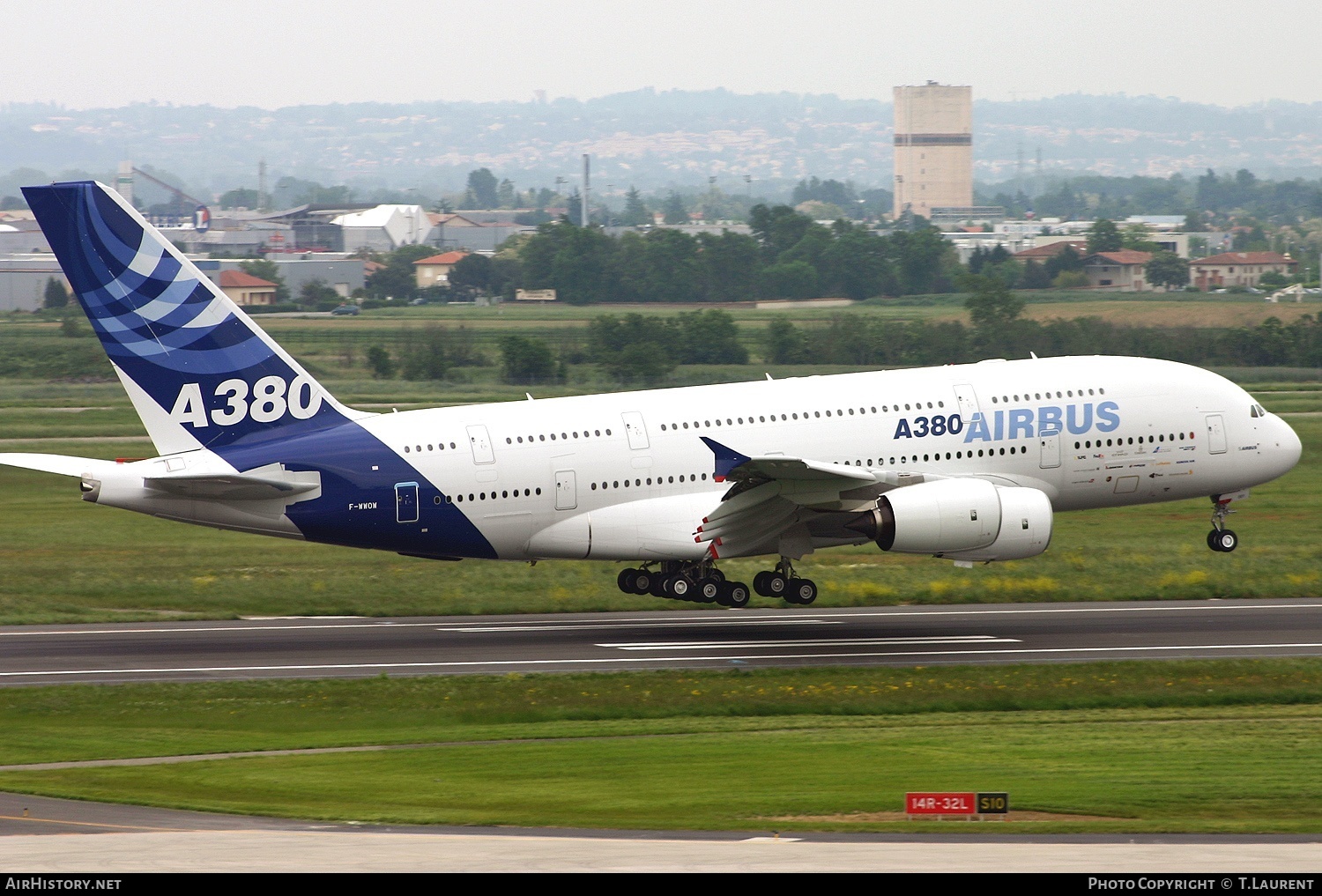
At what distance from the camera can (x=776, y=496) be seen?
129 feet

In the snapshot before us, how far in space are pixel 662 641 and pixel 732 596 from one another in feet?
11.6

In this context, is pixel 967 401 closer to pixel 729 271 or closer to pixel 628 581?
pixel 628 581

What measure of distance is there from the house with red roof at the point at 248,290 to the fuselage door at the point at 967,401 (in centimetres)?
11843

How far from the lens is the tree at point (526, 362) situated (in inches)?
3807

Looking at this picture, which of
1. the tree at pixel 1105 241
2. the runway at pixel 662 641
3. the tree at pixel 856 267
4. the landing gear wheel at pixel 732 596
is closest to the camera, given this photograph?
the runway at pixel 662 641

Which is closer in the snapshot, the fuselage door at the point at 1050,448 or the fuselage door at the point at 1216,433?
the fuselage door at the point at 1050,448

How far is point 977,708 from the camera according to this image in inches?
1266

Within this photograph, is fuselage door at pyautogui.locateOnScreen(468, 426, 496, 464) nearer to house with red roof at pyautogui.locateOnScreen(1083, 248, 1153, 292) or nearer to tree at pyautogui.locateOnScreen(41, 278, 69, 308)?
house with red roof at pyautogui.locateOnScreen(1083, 248, 1153, 292)

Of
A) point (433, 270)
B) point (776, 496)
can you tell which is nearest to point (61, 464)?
point (776, 496)

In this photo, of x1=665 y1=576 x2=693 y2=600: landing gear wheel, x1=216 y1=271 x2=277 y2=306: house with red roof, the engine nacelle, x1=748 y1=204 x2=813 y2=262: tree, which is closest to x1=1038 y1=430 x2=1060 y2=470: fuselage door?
the engine nacelle

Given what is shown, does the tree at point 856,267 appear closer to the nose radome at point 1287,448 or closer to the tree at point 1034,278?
the tree at point 1034,278

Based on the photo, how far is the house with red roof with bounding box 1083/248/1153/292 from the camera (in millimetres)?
150625

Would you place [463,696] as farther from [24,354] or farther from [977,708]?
[24,354]

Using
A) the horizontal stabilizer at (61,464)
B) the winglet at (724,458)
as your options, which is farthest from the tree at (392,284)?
the winglet at (724,458)
